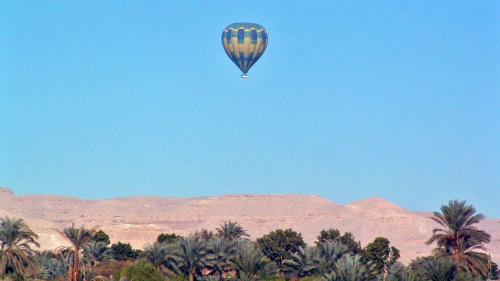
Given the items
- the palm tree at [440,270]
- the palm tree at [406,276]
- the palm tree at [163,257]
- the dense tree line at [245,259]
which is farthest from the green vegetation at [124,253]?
the palm tree at [440,270]

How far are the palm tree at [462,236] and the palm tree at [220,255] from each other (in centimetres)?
2097

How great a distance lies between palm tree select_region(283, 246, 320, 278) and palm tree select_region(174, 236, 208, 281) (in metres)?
7.12

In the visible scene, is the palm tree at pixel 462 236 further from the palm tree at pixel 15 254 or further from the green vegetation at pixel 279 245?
the green vegetation at pixel 279 245

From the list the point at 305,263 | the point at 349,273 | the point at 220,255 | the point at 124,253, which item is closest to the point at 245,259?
the point at 220,255

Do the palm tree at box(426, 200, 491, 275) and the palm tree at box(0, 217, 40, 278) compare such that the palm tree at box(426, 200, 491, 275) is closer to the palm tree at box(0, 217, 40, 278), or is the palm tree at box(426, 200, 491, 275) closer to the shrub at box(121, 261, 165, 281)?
the shrub at box(121, 261, 165, 281)

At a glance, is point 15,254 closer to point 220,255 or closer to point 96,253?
point 220,255

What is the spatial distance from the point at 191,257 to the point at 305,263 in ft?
31.6

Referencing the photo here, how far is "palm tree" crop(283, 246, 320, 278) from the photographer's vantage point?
80312 millimetres

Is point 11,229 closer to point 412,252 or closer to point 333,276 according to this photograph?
point 333,276

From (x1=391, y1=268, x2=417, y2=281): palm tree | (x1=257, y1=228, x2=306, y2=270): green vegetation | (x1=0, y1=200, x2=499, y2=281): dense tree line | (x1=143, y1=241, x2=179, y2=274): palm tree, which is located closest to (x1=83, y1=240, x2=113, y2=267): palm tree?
(x1=0, y1=200, x2=499, y2=281): dense tree line

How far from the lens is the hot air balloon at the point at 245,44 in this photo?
9388 cm

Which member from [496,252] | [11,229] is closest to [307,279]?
[11,229]

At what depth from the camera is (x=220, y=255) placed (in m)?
81.0

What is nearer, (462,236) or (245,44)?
(462,236)
